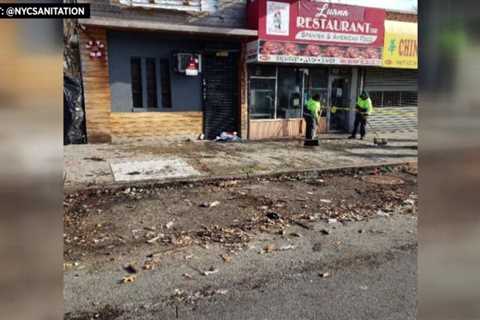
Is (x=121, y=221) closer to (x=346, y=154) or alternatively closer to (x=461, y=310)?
(x=461, y=310)

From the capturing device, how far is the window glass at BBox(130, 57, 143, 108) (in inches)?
480

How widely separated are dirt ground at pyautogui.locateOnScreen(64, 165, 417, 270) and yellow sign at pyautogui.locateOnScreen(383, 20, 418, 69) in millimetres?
7794

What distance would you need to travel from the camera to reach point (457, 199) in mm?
929

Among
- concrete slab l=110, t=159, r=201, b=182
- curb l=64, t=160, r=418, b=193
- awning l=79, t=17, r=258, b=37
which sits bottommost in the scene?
curb l=64, t=160, r=418, b=193

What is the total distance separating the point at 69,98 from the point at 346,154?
8056mm

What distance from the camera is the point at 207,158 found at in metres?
9.85

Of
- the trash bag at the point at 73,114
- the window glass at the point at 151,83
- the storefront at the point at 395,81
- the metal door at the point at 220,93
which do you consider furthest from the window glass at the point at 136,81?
the storefront at the point at 395,81

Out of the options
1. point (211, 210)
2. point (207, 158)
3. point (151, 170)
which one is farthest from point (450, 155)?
point (207, 158)

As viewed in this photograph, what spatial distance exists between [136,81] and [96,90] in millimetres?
1267

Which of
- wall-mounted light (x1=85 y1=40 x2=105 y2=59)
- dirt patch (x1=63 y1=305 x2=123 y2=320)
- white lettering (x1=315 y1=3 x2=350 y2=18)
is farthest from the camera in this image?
white lettering (x1=315 y1=3 x2=350 y2=18)

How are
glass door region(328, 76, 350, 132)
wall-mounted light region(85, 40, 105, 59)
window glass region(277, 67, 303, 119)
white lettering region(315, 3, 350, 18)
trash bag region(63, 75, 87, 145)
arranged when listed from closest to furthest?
1. trash bag region(63, 75, 87, 145)
2. wall-mounted light region(85, 40, 105, 59)
3. white lettering region(315, 3, 350, 18)
4. window glass region(277, 67, 303, 119)
5. glass door region(328, 76, 350, 132)

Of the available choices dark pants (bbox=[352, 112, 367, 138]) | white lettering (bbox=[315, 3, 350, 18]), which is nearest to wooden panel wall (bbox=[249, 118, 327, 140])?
dark pants (bbox=[352, 112, 367, 138])

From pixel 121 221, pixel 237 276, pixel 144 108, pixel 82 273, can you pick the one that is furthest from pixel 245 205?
pixel 144 108

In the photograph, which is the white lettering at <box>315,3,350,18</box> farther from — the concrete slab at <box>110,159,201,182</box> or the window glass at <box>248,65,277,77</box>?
the concrete slab at <box>110,159,201,182</box>
